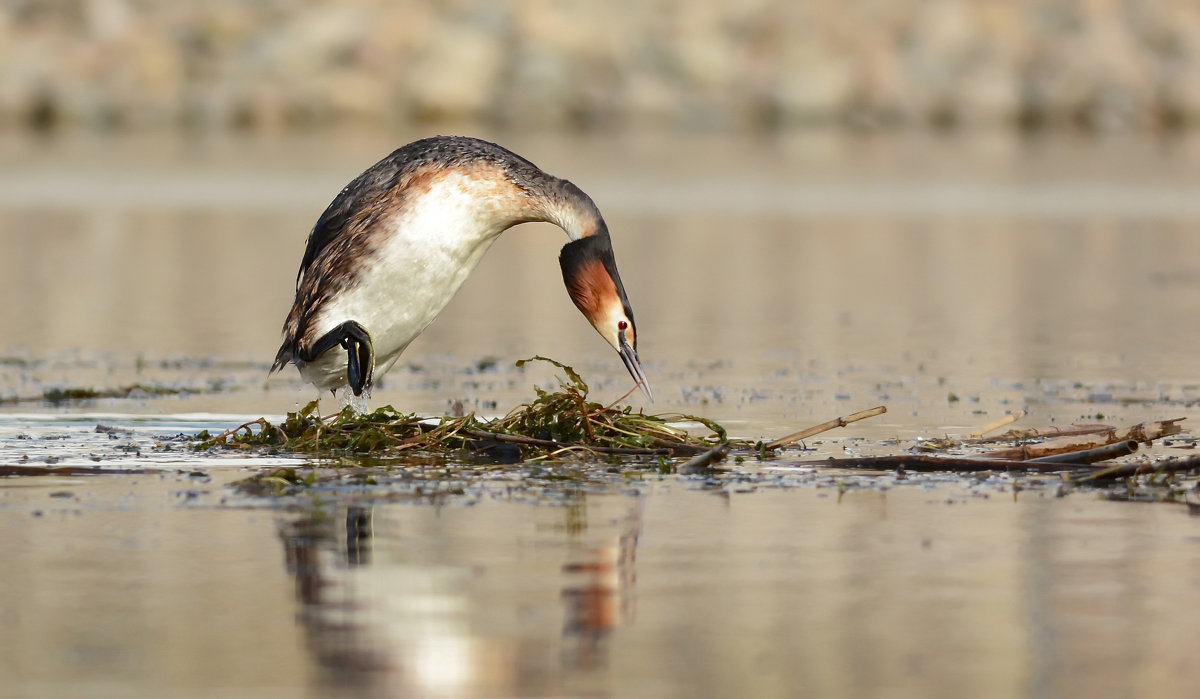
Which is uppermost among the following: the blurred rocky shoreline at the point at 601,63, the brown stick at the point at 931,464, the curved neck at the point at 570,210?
the blurred rocky shoreline at the point at 601,63

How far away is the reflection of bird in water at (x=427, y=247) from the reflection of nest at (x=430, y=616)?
2.66 m

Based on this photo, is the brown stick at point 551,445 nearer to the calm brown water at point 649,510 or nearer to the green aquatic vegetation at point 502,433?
the green aquatic vegetation at point 502,433

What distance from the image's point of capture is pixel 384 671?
6492mm

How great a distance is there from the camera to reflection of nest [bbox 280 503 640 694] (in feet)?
21.2

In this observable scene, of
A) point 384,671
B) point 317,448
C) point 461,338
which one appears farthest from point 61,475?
point 461,338

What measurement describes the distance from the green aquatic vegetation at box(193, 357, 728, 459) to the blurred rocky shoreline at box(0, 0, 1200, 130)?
1501 inches

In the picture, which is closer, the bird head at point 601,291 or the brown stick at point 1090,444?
the brown stick at point 1090,444

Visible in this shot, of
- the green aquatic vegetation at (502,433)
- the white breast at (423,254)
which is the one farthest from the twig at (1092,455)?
the white breast at (423,254)

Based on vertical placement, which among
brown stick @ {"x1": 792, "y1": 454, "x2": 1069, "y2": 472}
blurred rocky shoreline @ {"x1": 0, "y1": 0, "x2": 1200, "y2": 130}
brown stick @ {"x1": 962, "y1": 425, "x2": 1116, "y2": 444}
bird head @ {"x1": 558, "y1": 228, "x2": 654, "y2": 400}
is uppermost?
blurred rocky shoreline @ {"x1": 0, "y1": 0, "x2": 1200, "y2": 130}

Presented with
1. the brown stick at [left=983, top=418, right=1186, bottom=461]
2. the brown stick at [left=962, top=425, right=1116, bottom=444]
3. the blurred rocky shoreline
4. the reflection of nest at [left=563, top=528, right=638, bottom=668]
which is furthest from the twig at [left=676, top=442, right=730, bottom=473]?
the blurred rocky shoreline

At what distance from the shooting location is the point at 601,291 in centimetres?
1130

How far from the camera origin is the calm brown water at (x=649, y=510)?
669 cm

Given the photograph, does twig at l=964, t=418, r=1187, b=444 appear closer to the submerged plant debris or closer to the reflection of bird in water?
the submerged plant debris

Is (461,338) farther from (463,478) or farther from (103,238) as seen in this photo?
(103,238)
